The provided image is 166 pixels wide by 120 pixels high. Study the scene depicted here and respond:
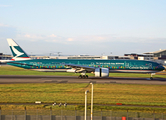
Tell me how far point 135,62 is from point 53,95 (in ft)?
104

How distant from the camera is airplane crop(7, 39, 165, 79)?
182 feet

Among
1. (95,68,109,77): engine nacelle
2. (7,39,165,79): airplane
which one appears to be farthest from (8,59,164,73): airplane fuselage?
(95,68,109,77): engine nacelle

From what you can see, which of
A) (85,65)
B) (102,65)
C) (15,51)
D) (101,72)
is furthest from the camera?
(15,51)

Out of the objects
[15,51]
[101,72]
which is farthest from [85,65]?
[15,51]

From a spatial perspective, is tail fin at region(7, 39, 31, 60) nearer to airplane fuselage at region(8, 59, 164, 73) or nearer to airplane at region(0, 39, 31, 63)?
airplane at region(0, 39, 31, 63)

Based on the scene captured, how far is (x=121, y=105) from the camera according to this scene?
27281mm

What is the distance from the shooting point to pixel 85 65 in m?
57.8

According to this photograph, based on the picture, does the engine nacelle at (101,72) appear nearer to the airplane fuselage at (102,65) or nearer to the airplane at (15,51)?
the airplane fuselage at (102,65)

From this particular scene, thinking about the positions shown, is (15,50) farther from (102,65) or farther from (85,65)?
(102,65)

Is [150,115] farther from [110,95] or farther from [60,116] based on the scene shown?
[110,95]

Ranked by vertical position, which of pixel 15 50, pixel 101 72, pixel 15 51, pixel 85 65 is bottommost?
pixel 101 72

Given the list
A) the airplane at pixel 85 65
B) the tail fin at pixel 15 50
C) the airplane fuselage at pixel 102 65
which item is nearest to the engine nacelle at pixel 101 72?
the airplane at pixel 85 65

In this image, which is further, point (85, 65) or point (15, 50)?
point (15, 50)

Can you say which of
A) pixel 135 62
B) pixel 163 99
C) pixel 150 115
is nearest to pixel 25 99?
pixel 150 115
